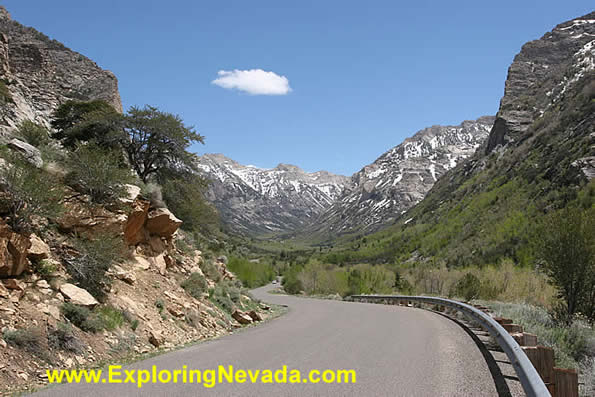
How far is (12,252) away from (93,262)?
86.1 inches

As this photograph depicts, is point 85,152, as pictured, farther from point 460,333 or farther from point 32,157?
point 460,333

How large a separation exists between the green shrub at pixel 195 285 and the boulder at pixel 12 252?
708cm

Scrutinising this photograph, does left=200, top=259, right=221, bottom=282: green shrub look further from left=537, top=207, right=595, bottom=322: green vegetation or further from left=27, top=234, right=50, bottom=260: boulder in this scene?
left=537, top=207, right=595, bottom=322: green vegetation

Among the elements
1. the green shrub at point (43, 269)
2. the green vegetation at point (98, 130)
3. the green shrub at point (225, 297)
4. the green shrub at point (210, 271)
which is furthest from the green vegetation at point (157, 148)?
the green shrub at point (43, 269)

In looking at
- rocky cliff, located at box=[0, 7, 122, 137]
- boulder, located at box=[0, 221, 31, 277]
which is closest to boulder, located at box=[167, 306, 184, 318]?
boulder, located at box=[0, 221, 31, 277]

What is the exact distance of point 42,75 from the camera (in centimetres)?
3928

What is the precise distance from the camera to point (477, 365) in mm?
7984

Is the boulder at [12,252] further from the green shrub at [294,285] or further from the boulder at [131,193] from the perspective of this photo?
the green shrub at [294,285]

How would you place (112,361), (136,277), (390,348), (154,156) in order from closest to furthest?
(112,361), (390,348), (136,277), (154,156)

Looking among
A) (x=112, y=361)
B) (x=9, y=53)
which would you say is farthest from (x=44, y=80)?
(x=112, y=361)

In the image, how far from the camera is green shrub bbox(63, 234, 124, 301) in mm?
10867

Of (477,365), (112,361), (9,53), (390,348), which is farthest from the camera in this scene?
(9,53)

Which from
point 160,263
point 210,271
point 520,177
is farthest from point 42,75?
point 520,177

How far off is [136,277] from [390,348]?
802cm
